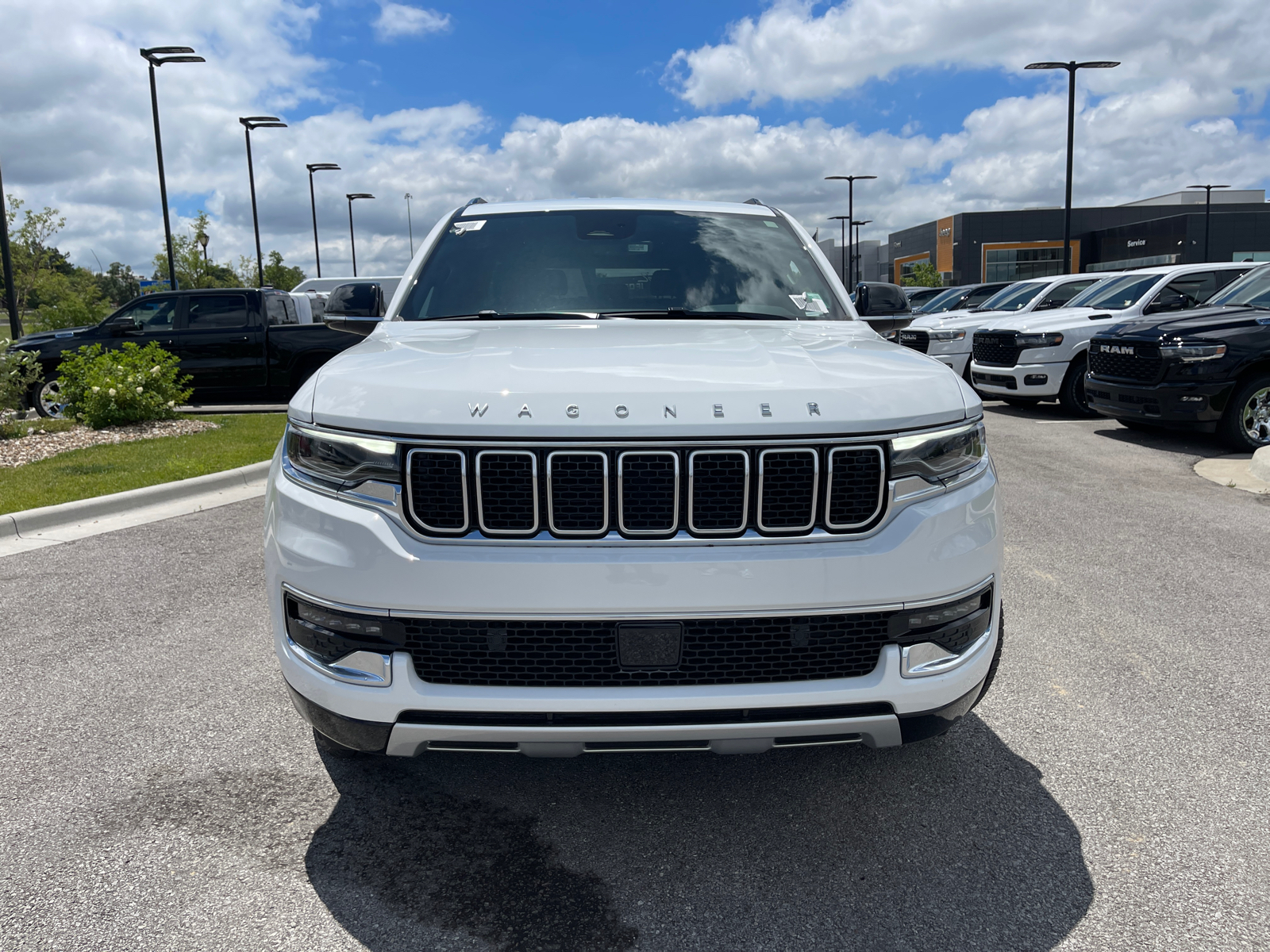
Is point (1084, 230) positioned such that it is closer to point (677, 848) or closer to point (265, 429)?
point (265, 429)

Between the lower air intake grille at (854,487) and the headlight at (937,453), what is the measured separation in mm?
56

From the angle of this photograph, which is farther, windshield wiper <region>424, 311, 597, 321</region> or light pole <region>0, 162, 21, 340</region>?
light pole <region>0, 162, 21, 340</region>

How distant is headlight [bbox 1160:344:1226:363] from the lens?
948 centimetres

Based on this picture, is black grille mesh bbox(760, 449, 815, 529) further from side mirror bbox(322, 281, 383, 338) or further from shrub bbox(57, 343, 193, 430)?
shrub bbox(57, 343, 193, 430)

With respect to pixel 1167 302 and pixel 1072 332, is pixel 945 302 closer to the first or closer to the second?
pixel 1072 332

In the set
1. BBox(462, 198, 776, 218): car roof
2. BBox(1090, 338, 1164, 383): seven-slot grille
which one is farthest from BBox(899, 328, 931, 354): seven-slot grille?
BBox(462, 198, 776, 218): car roof

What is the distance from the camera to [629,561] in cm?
230

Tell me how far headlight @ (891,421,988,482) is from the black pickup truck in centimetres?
1305

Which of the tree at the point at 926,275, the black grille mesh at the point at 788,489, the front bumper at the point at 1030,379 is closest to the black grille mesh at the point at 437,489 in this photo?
the black grille mesh at the point at 788,489

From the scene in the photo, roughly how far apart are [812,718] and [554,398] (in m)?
1.01

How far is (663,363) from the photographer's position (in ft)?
8.65

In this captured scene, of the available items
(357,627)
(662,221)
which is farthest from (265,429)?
(357,627)

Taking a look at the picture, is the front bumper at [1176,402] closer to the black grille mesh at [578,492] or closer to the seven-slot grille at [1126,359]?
the seven-slot grille at [1126,359]

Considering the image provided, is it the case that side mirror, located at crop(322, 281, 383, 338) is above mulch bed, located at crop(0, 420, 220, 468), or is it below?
above
